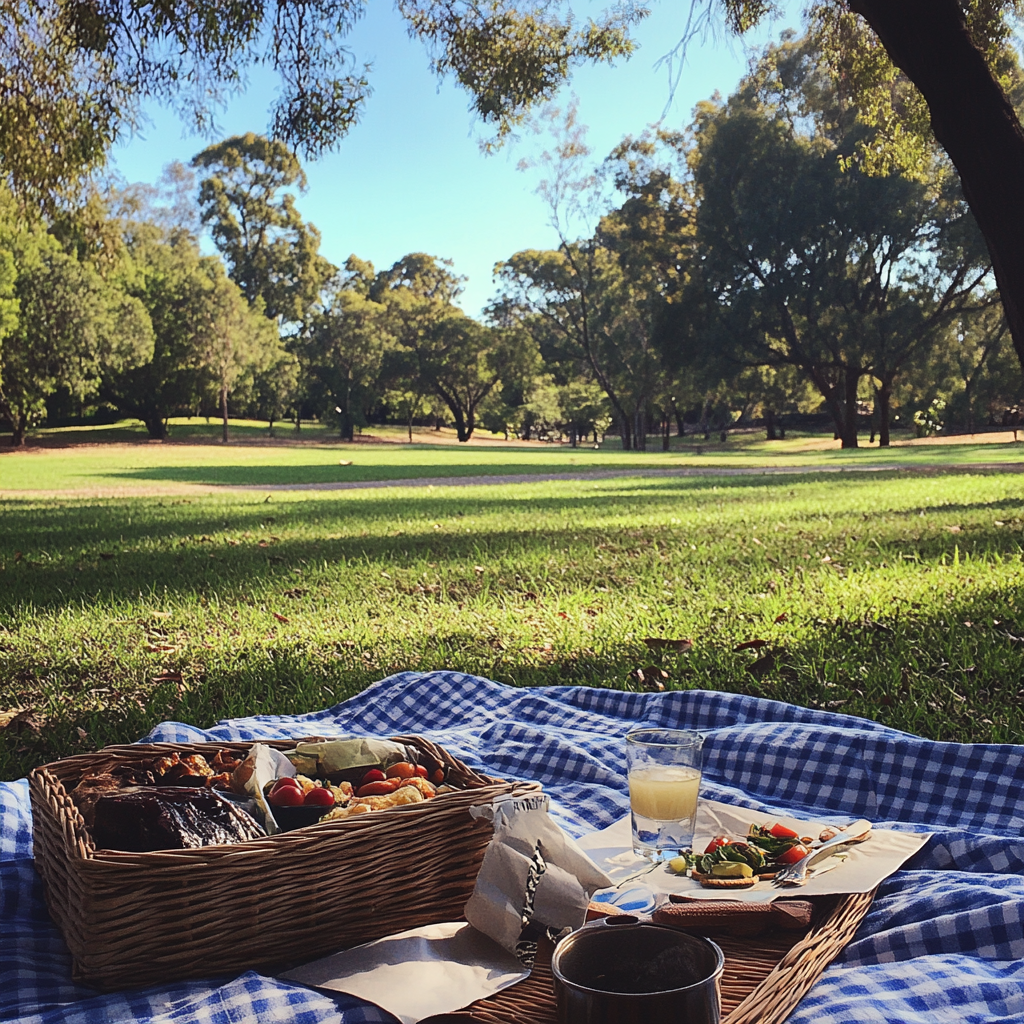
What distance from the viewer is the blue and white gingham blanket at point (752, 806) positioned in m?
1.63

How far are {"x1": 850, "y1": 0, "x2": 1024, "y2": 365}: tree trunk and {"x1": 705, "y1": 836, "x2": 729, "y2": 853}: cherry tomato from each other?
14.8ft

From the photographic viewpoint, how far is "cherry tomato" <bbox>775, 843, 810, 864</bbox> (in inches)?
82.1

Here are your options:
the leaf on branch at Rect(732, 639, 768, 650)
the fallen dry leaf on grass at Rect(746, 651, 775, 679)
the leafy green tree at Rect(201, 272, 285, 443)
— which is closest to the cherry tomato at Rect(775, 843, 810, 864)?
the fallen dry leaf on grass at Rect(746, 651, 775, 679)

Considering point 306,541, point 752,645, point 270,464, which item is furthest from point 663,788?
point 270,464

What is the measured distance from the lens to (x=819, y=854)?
2092 millimetres

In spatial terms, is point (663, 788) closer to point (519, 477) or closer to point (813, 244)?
point (519, 477)

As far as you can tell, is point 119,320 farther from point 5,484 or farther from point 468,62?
point 468,62

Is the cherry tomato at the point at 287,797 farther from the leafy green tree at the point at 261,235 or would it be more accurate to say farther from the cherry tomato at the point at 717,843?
the leafy green tree at the point at 261,235

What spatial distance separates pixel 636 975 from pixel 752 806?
4.94 ft

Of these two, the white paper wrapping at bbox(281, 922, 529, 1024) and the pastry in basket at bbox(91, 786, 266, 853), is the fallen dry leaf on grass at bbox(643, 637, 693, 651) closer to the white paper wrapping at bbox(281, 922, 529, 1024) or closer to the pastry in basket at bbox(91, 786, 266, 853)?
the white paper wrapping at bbox(281, 922, 529, 1024)

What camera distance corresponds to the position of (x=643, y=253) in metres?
38.2

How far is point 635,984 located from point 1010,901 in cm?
103

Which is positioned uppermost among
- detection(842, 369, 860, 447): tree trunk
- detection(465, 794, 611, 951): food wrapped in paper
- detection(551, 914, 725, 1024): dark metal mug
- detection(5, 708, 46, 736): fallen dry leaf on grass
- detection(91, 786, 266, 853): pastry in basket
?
detection(842, 369, 860, 447): tree trunk

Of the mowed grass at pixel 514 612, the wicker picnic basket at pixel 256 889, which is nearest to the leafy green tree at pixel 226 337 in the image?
the mowed grass at pixel 514 612
